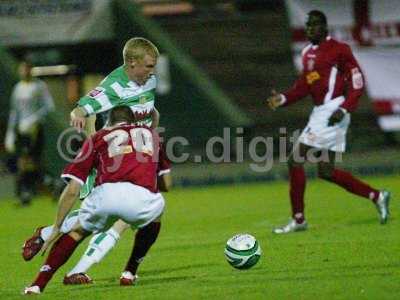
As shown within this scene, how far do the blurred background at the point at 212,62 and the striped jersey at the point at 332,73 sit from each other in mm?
6965

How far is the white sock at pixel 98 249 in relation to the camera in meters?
8.62

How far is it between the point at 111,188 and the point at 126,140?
0.36 metres

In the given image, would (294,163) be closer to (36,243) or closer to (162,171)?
(162,171)

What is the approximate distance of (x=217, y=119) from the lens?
2122 centimetres

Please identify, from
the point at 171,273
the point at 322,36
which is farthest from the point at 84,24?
the point at 171,273

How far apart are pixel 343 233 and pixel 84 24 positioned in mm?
10145

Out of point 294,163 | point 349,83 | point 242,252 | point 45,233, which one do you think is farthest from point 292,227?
point 45,233

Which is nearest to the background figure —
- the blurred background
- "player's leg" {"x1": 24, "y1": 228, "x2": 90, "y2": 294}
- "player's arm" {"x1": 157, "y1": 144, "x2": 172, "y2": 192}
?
the blurred background

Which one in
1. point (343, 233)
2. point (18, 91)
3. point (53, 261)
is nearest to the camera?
point (53, 261)

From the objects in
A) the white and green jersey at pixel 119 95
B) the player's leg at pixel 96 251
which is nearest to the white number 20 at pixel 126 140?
the white and green jersey at pixel 119 95

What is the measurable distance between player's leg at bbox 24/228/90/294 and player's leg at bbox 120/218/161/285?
1.58 feet

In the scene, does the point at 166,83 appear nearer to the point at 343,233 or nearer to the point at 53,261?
the point at 343,233

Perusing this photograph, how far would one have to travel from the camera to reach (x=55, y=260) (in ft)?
27.1

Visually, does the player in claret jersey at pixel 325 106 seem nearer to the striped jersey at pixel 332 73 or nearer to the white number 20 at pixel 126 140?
the striped jersey at pixel 332 73
